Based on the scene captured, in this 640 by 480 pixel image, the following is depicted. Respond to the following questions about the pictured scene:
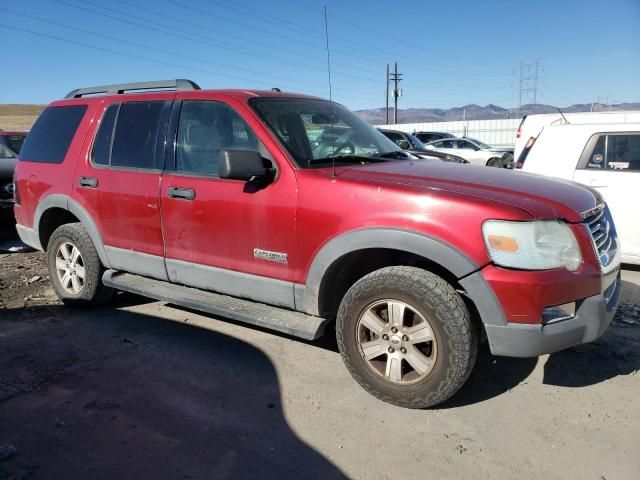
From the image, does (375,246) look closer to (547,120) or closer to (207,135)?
(207,135)

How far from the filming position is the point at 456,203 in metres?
2.73

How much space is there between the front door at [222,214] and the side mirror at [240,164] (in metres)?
0.17

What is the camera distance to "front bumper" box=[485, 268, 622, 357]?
2.66 meters

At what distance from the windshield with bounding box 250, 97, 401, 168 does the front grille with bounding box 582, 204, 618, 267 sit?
1.53 m

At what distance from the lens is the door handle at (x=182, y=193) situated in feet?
12.2

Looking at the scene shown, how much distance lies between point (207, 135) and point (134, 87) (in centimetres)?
122

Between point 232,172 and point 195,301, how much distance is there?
115 centimetres

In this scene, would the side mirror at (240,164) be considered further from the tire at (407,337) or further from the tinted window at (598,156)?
the tinted window at (598,156)

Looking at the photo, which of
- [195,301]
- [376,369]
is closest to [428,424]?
[376,369]

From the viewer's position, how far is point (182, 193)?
3.77 metres

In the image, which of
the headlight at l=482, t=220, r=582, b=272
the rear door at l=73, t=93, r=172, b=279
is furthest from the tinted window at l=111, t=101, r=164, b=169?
the headlight at l=482, t=220, r=582, b=272

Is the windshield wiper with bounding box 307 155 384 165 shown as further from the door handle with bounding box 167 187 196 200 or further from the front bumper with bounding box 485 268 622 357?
the front bumper with bounding box 485 268 622 357

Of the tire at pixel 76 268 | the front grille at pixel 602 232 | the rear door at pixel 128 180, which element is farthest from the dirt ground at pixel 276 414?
the front grille at pixel 602 232

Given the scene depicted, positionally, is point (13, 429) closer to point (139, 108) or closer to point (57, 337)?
point (57, 337)
